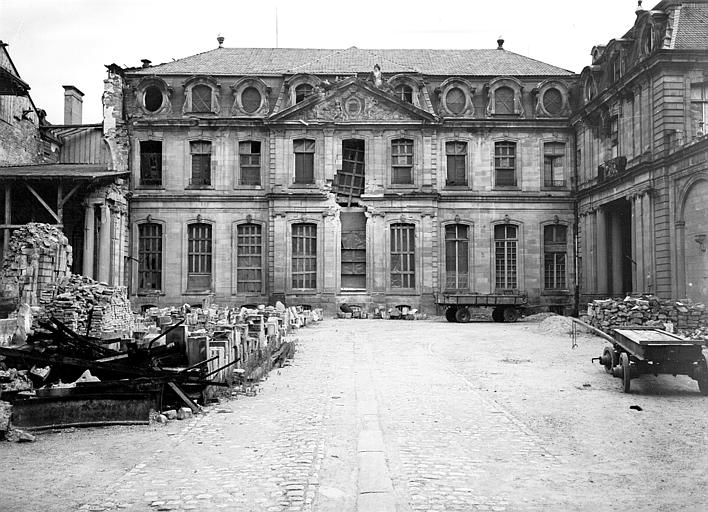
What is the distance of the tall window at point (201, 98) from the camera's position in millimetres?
32156

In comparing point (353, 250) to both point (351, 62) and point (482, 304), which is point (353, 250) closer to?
point (482, 304)

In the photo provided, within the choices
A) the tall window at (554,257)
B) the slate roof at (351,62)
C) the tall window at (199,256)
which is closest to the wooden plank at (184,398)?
the tall window at (199,256)

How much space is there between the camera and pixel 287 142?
31.8 metres

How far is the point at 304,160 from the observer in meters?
32.0

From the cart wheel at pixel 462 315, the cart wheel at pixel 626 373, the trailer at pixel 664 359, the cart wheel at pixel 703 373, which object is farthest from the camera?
the cart wheel at pixel 462 315

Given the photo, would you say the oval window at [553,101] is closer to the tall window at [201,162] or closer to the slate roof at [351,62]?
the slate roof at [351,62]

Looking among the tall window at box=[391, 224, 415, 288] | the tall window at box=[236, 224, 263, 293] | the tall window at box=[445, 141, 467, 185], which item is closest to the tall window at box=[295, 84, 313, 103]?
the tall window at box=[236, 224, 263, 293]

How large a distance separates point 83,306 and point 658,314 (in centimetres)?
1693

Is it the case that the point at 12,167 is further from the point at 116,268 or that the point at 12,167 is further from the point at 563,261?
the point at 563,261

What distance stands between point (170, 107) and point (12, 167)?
8.31m

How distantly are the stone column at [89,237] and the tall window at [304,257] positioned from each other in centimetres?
896

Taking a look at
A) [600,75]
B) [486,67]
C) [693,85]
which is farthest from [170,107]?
[693,85]

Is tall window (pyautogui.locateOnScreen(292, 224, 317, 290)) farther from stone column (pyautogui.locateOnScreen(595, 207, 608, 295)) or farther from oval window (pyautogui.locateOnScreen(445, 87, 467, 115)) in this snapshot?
stone column (pyautogui.locateOnScreen(595, 207, 608, 295))

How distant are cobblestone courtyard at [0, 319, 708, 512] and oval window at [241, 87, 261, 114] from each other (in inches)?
869
